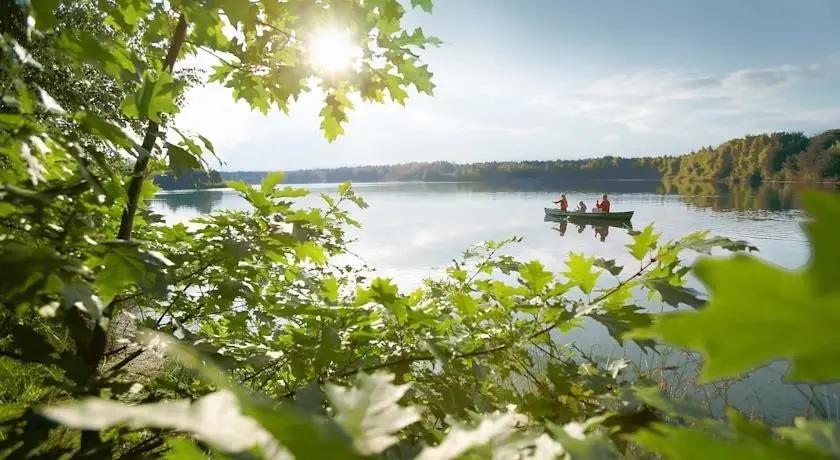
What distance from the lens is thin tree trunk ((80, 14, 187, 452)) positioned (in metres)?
1.89

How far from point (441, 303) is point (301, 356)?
2.59 feet

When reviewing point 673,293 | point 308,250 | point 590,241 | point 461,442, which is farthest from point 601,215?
point 461,442

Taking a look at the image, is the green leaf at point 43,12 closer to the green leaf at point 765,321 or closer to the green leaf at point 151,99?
the green leaf at point 151,99

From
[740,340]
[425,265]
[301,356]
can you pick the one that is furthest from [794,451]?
[425,265]

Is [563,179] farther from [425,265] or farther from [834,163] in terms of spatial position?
[425,265]

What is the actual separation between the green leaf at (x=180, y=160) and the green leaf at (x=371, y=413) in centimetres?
164

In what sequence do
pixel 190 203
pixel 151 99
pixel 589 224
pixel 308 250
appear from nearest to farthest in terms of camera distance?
pixel 151 99 < pixel 308 250 < pixel 589 224 < pixel 190 203

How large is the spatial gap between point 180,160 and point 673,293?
6.19ft

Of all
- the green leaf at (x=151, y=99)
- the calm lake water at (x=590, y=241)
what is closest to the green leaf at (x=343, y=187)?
the green leaf at (x=151, y=99)

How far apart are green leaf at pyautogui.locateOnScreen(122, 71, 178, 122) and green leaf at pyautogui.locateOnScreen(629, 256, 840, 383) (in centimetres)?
187

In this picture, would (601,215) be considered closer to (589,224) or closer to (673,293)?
(589,224)

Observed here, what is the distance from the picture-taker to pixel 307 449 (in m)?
0.38

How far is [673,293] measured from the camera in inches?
63.7

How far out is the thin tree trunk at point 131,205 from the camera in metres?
1.89
